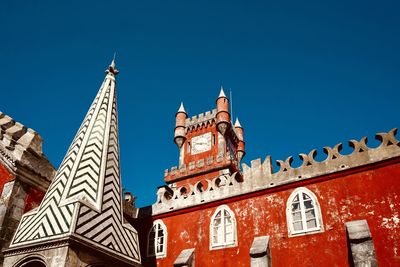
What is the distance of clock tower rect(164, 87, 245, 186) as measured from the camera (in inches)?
1253

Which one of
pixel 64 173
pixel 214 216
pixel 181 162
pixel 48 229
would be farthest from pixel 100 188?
pixel 181 162

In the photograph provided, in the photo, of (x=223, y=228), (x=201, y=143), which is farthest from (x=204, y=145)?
(x=223, y=228)

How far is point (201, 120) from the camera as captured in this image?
3734 cm

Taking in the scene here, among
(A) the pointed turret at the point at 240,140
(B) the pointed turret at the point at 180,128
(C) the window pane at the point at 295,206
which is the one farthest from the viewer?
(A) the pointed turret at the point at 240,140

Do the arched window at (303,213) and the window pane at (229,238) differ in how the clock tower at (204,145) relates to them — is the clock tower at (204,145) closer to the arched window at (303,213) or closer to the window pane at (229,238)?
the window pane at (229,238)

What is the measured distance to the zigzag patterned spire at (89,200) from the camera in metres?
9.29

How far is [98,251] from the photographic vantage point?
368 inches

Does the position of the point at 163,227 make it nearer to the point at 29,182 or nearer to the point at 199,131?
the point at 29,182

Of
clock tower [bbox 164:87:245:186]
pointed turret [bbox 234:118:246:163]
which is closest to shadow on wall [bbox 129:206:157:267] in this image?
clock tower [bbox 164:87:245:186]

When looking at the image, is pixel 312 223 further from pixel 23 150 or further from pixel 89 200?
pixel 23 150

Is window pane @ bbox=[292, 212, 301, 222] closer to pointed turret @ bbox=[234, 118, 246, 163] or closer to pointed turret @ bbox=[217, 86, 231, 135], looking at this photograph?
pointed turret @ bbox=[217, 86, 231, 135]

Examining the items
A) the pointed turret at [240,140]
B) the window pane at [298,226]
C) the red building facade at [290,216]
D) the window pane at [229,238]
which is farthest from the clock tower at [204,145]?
the window pane at [298,226]

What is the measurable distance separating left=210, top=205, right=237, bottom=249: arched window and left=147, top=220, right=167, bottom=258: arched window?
2.52 m

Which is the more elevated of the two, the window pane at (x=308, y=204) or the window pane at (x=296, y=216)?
the window pane at (x=308, y=204)
